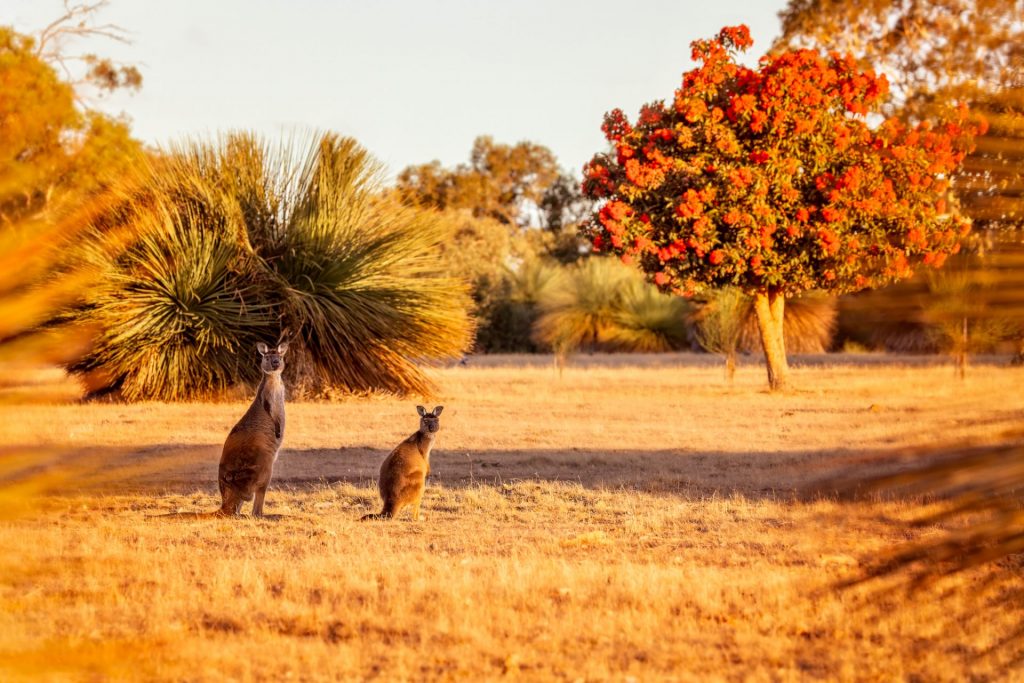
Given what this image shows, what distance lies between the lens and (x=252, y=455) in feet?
28.6

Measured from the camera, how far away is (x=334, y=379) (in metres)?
20.6

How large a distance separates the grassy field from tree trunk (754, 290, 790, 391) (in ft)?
30.6

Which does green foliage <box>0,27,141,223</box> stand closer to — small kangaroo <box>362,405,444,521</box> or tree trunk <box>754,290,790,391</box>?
small kangaroo <box>362,405,444,521</box>

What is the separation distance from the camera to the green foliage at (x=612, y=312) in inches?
1607

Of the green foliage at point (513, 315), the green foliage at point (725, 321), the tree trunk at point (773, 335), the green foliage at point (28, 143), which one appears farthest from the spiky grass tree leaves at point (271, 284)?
the green foliage at point (513, 315)

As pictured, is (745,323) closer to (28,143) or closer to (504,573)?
(504,573)

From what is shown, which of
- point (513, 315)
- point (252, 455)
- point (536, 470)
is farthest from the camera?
point (513, 315)

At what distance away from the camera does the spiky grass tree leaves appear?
1956 cm

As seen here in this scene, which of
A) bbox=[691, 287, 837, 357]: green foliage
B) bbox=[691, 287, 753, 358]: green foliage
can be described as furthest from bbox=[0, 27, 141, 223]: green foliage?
bbox=[691, 287, 753, 358]: green foliage

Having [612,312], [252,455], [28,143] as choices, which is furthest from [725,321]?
[28,143]

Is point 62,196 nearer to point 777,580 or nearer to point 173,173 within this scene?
point 777,580

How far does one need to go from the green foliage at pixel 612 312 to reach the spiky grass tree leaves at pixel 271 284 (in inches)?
769

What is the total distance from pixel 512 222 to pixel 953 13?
216 feet

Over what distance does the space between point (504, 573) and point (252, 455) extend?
9.30 ft
